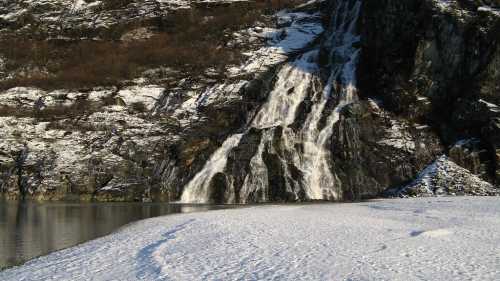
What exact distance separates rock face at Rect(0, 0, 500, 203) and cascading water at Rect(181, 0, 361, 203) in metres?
0.09

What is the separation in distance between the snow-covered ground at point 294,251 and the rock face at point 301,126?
13677 millimetres

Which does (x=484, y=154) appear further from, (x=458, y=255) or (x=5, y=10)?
(x=5, y=10)

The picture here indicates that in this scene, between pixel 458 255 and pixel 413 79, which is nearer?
pixel 458 255

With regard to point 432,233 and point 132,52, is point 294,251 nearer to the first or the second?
point 432,233

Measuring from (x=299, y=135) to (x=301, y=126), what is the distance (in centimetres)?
106

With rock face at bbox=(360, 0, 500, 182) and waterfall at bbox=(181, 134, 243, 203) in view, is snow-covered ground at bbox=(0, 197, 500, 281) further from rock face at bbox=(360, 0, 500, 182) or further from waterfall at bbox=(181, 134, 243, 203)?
waterfall at bbox=(181, 134, 243, 203)

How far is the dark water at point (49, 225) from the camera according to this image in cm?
1545

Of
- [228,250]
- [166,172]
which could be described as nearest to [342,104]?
[166,172]

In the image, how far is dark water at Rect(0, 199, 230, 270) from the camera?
608 inches

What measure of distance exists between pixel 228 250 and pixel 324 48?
38.3m

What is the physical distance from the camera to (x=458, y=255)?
11.1 m

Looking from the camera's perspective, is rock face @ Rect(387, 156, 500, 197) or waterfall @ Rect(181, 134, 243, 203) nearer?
rock face @ Rect(387, 156, 500, 197)

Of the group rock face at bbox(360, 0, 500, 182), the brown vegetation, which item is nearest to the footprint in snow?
rock face at bbox(360, 0, 500, 182)

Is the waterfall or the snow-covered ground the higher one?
the waterfall
